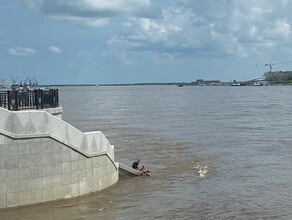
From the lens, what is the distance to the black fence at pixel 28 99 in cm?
1775

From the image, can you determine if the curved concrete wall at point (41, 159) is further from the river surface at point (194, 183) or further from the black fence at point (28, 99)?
the black fence at point (28, 99)

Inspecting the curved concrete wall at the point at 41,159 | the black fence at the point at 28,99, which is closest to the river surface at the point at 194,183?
the curved concrete wall at the point at 41,159

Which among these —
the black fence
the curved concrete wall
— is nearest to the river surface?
the curved concrete wall

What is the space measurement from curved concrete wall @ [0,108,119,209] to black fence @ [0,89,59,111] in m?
3.08

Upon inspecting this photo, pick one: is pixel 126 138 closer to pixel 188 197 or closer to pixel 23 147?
pixel 188 197

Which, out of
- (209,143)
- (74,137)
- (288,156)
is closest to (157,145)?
(209,143)

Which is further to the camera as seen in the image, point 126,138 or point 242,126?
point 242,126

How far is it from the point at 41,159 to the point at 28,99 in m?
4.34

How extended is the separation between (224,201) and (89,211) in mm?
5125

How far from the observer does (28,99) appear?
1861 centimetres

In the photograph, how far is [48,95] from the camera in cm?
1886

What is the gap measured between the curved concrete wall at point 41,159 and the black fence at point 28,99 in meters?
3.08

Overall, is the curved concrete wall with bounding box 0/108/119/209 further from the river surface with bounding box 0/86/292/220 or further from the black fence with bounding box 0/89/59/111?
the black fence with bounding box 0/89/59/111

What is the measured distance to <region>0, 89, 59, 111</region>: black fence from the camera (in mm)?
17750
